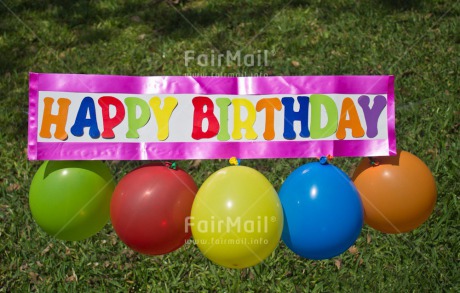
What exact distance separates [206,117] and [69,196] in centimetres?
61

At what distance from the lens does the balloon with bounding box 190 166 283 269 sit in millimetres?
1938

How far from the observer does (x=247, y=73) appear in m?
4.43

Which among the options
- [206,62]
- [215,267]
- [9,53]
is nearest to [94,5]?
[9,53]

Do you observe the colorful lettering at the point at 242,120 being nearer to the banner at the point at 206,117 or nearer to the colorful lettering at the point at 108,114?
the banner at the point at 206,117

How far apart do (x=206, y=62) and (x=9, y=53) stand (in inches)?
68.7

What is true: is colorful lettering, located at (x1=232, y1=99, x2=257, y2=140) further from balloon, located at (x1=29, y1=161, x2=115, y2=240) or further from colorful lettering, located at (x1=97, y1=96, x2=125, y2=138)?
balloon, located at (x1=29, y1=161, x2=115, y2=240)

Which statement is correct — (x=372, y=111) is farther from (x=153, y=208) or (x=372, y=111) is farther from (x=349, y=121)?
(x=153, y=208)

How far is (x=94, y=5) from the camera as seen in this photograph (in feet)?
17.4

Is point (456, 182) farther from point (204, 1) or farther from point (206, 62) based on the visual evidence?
point (204, 1)

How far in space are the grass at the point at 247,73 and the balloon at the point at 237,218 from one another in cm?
117

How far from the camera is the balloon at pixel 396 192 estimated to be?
2.17m

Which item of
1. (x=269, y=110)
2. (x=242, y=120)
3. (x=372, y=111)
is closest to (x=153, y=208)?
(x=242, y=120)

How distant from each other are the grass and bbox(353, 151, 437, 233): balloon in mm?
965

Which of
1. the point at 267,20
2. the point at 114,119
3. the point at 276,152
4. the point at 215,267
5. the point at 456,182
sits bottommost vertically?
the point at 215,267
